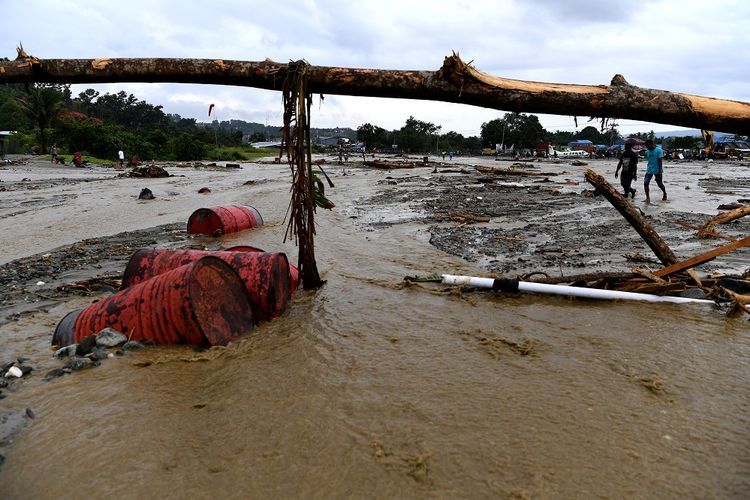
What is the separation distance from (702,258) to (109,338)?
211 inches

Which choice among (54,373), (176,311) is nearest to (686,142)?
(176,311)

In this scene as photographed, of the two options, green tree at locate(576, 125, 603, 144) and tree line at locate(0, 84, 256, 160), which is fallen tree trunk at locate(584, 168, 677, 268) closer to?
tree line at locate(0, 84, 256, 160)

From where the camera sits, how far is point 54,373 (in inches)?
141

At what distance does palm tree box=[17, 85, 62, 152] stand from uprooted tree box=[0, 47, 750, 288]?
4556 cm

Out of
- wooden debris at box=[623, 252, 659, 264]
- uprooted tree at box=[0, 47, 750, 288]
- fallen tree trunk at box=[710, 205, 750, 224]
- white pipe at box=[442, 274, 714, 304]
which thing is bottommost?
white pipe at box=[442, 274, 714, 304]

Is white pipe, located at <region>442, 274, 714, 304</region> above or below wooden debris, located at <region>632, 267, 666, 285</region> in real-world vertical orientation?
below

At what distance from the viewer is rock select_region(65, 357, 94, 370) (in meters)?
3.65

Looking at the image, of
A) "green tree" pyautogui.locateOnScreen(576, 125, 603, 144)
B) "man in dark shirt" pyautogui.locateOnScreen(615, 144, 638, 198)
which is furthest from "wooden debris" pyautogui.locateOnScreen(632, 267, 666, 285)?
"green tree" pyautogui.locateOnScreen(576, 125, 603, 144)

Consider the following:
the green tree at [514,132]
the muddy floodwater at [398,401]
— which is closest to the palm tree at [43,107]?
the muddy floodwater at [398,401]

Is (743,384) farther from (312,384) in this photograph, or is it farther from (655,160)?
(655,160)

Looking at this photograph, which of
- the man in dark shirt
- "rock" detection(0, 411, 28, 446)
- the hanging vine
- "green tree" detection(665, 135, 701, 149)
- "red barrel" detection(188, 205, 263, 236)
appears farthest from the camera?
"green tree" detection(665, 135, 701, 149)

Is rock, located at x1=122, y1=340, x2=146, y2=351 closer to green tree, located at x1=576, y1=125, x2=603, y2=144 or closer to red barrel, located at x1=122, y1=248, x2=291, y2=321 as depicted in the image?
red barrel, located at x1=122, y1=248, x2=291, y2=321

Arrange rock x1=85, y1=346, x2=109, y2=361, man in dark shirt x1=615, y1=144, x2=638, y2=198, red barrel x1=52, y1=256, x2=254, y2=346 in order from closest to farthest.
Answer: rock x1=85, y1=346, x2=109, y2=361
red barrel x1=52, y1=256, x2=254, y2=346
man in dark shirt x1=615, y1=144, x2=638, y2=198

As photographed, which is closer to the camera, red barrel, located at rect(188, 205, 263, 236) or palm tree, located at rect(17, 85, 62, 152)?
red barrel, located at rect(188, 205, 263, 236)
